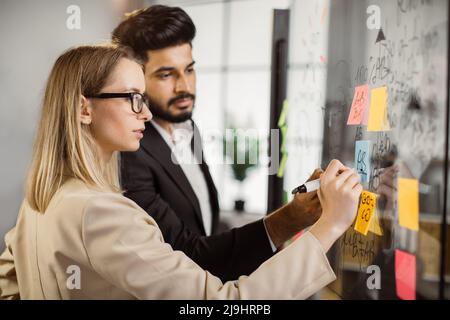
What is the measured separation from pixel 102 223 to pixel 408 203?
558mm

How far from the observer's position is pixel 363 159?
1.11 m

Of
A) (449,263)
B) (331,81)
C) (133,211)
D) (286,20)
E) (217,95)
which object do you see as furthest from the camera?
(217,95)

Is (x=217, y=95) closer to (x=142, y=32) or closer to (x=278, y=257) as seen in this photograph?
(x=142, y=32)

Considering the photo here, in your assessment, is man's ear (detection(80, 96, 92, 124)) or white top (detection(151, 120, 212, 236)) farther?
white top (detection(151, 120, 212, 236))

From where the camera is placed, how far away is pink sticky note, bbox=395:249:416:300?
0.97m

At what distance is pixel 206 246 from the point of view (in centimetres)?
134

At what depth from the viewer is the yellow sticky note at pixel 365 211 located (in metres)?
1.08

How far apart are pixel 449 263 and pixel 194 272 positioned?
0.44m

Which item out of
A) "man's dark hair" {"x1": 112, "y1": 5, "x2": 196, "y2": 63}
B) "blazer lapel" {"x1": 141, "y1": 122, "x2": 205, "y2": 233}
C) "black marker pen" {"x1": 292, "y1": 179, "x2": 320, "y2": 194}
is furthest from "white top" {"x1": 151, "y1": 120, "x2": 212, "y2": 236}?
"black marker pen" {"x1": 292, "y1": 179, "x2": 320, "y2": 194}

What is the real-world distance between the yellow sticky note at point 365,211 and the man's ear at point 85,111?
61cm

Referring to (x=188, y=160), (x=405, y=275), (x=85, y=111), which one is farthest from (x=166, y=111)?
(x=405, y=275)

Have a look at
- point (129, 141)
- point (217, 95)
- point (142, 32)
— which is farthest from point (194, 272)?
point (217, 95)

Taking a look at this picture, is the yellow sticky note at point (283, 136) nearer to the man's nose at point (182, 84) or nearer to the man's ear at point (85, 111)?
the man's nose at point (182, 84)

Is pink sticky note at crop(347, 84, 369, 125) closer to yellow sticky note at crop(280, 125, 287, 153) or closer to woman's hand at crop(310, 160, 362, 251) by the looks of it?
woman's hand at crop(310, 160, 362, 251)
